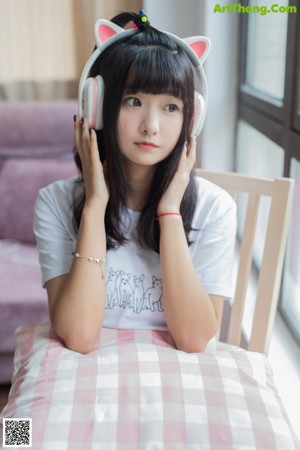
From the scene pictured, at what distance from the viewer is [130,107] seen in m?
1.08

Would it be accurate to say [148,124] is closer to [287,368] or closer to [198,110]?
[198,110]

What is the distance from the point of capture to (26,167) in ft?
7.70

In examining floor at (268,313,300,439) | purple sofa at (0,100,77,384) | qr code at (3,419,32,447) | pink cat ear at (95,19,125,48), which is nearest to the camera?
qr code at (3,419,32,447)

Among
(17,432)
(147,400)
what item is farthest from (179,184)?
(17,432)

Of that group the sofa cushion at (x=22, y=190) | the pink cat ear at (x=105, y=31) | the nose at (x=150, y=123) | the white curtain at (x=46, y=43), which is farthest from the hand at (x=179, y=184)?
the white curtain at (x=46, y=43)

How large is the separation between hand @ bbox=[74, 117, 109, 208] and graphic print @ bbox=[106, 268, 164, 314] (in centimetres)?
15

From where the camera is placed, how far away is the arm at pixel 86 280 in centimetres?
109

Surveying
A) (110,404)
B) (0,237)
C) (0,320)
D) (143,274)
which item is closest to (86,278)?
(143,274)

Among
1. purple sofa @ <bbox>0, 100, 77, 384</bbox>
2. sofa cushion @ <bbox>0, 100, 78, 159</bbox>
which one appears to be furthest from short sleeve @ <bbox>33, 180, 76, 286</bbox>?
sofa cushion @ <bbox>0, 100, 78, 159</bbox>

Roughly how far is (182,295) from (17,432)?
401 mm

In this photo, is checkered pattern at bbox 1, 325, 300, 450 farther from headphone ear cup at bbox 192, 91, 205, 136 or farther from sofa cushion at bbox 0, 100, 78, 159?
sofa cushion at bbox 0, 100, 78, 159

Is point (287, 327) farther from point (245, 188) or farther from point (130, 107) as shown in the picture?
point (130, 107)

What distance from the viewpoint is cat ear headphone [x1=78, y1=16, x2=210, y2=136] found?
1.06m

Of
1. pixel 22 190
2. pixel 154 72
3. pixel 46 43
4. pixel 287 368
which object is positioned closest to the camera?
pixel 154 72
